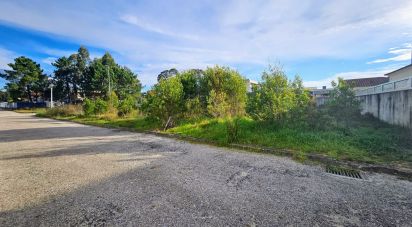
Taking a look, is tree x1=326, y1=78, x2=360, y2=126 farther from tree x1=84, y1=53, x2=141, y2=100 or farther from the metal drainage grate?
tree x1=84, y1=53, x2=141, y2=100

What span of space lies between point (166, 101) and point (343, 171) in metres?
7.42

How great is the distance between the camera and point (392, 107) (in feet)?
24.3

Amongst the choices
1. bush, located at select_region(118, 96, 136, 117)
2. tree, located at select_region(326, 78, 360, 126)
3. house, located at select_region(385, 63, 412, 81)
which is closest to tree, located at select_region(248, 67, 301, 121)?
tree, located at select_region(326, 78, 360, 126)

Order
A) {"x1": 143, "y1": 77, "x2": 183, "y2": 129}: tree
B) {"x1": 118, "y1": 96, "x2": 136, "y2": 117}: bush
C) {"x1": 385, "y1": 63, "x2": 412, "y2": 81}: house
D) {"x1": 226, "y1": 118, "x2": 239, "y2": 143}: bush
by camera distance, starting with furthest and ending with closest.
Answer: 1. {"x1": 385, "y1": 63, "x2": 412, "y2": 81}: house
2. {"x1": 118, "y1": 96, "x2": 136, "y2": 117}: bush
3. {"x1": 143, "y1": 77, "x2": 183, "y2": 129}: tree
4. {"x1": 226, "y1": 118, "x2": 239, "y2": 143}: bush

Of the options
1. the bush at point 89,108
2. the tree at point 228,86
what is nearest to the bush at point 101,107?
the bush at point 89,108

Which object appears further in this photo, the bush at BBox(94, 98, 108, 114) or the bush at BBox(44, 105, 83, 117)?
the bush at BBox(44, 105, 83, 117)

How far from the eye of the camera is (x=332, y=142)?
565 cm

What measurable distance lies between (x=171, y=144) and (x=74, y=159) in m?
2.69

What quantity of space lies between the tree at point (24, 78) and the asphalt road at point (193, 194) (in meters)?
46.0

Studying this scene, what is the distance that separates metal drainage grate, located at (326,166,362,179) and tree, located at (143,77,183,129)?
695 cm

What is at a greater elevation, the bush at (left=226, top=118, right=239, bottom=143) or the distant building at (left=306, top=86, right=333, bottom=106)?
the distant building at (left=306, top=86, right=333, bottom=106)

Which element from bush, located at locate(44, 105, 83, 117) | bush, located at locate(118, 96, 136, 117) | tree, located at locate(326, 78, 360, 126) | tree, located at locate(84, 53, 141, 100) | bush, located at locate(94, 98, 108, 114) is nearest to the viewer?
tree, located at locate(326, 78, 360, 126)

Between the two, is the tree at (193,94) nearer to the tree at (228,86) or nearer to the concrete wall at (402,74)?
the tree at (228,86)

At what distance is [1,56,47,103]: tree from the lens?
38469 mm
